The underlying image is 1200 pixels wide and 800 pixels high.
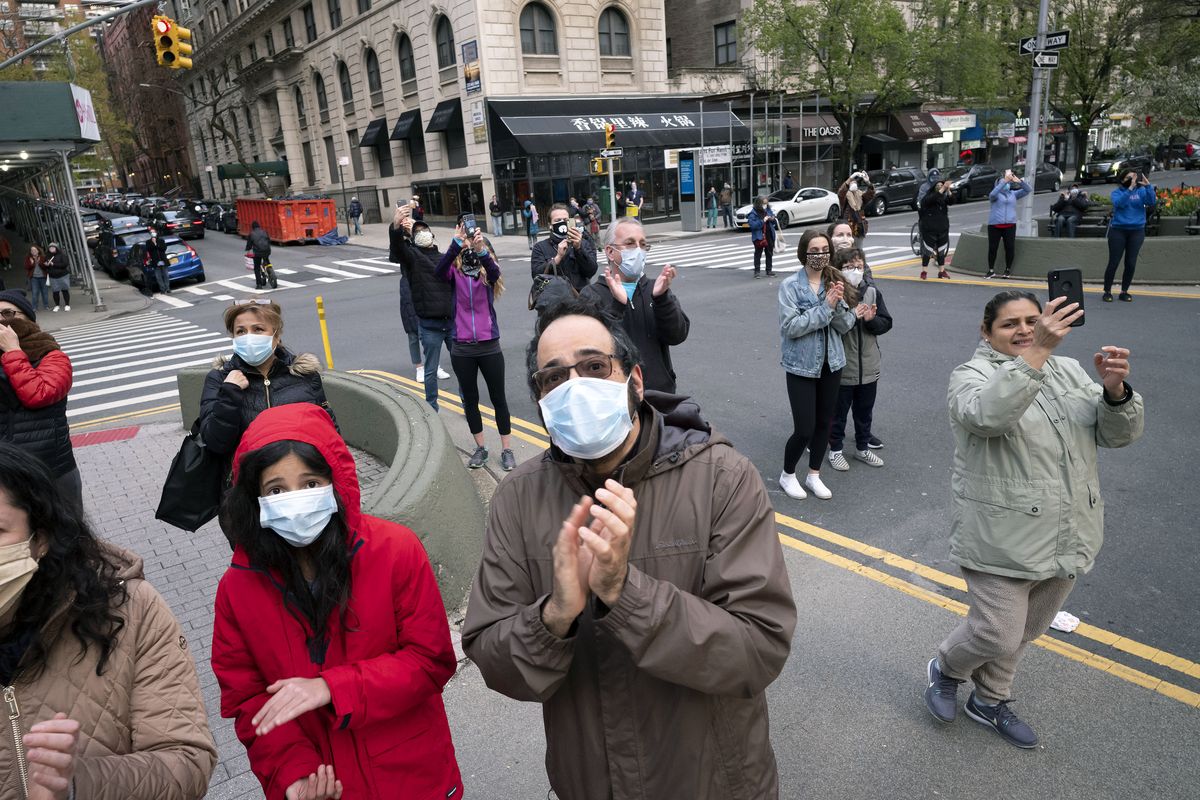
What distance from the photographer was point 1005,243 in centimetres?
1403

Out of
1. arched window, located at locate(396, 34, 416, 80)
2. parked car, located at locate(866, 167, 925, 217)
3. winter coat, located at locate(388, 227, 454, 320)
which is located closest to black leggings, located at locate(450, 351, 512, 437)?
winter coat, located at locate(388, 227, 454, 320)

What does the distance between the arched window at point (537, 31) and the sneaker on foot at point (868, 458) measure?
30282 mm

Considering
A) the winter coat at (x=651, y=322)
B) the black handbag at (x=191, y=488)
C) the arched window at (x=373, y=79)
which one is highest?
the arched window at (x=373, y=79)

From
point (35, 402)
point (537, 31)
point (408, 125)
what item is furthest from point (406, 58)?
point (35, 402)

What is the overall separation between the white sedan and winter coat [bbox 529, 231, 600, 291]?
72.7 feet

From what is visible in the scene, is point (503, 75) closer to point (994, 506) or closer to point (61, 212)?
point (61, 212)

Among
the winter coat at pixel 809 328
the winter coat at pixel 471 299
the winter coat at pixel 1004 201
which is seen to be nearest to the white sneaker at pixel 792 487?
the winter coat at pixel 809 328

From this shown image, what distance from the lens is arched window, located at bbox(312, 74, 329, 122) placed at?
1828 inches

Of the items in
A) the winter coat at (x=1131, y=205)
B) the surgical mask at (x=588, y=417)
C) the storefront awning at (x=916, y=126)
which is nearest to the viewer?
the surgical mask at (x=588, y=417)

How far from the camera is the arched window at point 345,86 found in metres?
43.1

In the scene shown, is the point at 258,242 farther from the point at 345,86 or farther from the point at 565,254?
the point at 345,86

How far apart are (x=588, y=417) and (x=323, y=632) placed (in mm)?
1095

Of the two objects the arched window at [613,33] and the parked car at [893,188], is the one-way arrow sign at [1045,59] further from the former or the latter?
the arched window at [613,33]

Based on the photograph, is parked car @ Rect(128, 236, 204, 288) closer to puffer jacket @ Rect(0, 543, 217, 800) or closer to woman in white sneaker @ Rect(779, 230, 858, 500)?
woman in white sneaker @ Rect(779, 230, 858, 500)
